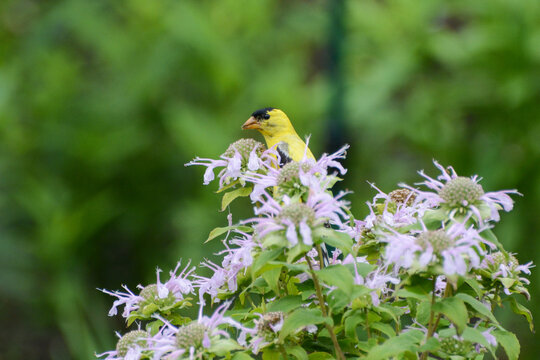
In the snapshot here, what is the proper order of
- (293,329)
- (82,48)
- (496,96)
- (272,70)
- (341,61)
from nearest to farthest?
(293,329) < (341,61) < (496,96) < (272,70) < (82,48)

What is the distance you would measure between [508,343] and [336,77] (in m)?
1.31

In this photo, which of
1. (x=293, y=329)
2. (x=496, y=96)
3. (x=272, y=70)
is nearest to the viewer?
(x=293, y=329)

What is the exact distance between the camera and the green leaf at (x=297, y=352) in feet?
2.08

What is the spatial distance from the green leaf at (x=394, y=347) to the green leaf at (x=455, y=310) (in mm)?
42

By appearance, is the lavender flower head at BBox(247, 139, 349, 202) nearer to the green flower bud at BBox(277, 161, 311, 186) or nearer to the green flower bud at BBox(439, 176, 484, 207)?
the green flower bud at BBox(277, 161, 311, 186)

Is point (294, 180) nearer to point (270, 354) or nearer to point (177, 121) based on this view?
point (270, 354)

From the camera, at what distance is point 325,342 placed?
0.69 metres

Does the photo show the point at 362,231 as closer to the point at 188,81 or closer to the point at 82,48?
the point at 188,81

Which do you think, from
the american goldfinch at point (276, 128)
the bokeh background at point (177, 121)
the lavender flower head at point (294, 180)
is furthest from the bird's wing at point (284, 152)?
the bokeh background at point (177, 121)

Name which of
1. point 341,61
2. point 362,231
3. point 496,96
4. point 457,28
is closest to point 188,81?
point 341,61

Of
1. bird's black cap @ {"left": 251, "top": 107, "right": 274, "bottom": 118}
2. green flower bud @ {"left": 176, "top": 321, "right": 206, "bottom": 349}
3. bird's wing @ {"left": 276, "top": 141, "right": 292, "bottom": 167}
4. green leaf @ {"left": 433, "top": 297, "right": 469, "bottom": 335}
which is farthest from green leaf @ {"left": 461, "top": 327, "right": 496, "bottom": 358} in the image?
bird's black cap @ {"left": 251, "top": 107, "right": 274, "bottom": 118}

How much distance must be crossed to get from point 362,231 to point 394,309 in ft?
0.31

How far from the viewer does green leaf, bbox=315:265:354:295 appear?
0.56m

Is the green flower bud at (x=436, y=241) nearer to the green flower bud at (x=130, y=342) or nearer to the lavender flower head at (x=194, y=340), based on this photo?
the lavender flower head at (x=194, y=340)
